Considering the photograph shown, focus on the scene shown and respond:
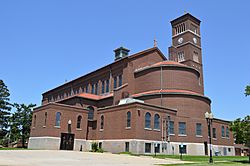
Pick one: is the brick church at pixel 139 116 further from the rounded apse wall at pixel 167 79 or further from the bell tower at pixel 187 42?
the bell tower at pixel 187 42

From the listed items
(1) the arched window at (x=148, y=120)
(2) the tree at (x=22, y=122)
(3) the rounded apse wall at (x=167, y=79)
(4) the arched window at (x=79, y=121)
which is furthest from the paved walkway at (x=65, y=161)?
(2) the tree at (x=22, y=122)

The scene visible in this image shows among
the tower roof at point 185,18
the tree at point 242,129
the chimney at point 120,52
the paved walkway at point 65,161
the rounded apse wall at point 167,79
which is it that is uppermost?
the tower roof at point 185,18

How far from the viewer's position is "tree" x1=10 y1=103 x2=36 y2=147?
182 ft

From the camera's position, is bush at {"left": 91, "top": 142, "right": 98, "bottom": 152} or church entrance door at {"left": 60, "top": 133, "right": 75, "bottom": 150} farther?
bush at {"left": 91, "top": 142, "right": 98, "bottom": 152}

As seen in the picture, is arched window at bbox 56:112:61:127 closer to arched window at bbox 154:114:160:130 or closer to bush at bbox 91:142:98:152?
bush at bbox 91:142:98:152

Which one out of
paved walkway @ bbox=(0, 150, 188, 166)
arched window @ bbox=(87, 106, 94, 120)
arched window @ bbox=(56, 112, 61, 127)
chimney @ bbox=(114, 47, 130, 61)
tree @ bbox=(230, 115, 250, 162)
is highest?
chimney @ bbox=(114, 47, 130, 61)

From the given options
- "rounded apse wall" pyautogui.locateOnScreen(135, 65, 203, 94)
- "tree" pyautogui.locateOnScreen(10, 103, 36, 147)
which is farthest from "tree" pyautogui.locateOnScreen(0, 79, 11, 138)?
"rounded apse wall" pyautogui.locateOnScreen(135, 65, 203, 94)

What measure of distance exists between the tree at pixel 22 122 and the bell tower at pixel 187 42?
34871mm

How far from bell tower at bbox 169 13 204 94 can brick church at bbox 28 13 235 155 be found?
1114cm

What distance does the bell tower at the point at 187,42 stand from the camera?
6119 cm

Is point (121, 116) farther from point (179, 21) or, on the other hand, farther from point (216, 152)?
point (179, 21)

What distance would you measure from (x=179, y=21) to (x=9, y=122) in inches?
1830

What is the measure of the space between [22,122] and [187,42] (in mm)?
41574

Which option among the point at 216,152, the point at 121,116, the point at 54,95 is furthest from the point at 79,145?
the point at 54,95
